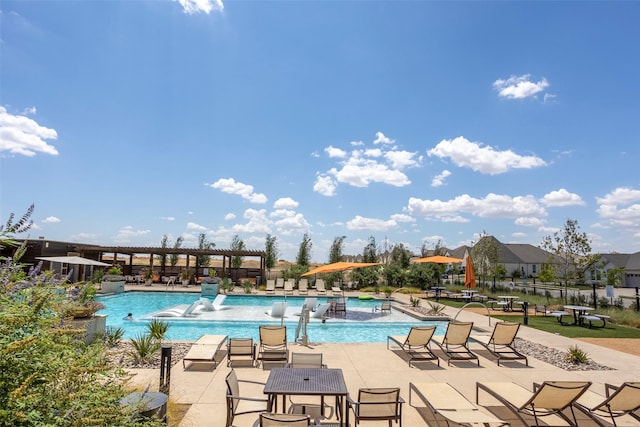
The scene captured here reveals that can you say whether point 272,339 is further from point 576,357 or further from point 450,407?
point 576,357

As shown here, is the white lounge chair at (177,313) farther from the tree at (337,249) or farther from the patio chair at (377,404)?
the tree at (337,249)

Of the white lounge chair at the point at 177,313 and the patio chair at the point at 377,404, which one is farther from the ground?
the patio chair at the point at 377,404

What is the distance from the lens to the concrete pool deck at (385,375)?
5.07 m

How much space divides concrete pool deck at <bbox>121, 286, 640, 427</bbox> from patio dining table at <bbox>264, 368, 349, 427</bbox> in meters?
0.56

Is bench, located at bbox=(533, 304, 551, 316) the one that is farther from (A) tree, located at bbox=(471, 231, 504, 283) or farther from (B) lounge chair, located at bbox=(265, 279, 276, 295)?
(B) lounge chair, located at bbox=(265, 279, 276, 295)

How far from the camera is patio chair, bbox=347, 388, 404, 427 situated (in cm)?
431

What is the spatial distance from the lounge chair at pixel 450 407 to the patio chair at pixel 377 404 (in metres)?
0.52

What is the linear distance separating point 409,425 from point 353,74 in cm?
1442

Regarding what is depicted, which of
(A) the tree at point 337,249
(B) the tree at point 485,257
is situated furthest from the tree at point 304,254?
(B) the tree at point 485,257

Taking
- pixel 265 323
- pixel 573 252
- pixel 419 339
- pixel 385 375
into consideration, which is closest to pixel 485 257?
pixel 573 252

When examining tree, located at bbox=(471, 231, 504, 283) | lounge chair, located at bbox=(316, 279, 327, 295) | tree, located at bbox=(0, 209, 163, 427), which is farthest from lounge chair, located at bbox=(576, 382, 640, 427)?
tree, located at bbox=(471, 231, 504, 283)

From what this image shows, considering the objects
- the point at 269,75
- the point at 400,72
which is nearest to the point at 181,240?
the point at 269,75

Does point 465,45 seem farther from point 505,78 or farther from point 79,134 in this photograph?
point 79,134

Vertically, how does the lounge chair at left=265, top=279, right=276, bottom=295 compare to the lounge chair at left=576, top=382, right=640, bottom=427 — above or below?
below
